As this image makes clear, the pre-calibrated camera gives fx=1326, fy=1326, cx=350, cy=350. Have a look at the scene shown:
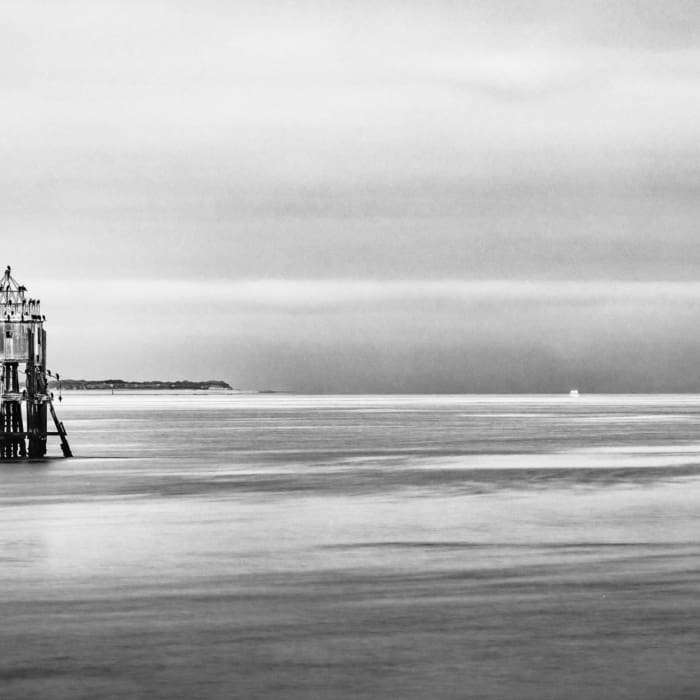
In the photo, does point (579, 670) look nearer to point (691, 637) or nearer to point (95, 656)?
point (691, 637)

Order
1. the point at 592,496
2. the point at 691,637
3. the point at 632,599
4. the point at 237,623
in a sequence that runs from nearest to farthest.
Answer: the point at 691,637
the point at 237,623
the point at 632,599
the point at 592,496

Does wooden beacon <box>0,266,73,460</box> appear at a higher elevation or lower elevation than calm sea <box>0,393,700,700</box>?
higher

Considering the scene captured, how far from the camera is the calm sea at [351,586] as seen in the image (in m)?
13.0

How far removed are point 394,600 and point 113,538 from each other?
9584 mm

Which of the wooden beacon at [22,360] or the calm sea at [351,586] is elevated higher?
the wooden beacon at [22,360]

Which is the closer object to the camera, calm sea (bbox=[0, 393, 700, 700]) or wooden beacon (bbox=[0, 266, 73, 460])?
calm sea (bbox=[0, 393, 700, 700])

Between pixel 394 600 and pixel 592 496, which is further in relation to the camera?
pixel 592 496

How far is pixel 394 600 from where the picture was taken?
17625 mm

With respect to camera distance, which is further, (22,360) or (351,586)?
(22,360)

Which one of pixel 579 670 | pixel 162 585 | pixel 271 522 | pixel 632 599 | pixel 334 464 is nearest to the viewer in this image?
pixel 579 670

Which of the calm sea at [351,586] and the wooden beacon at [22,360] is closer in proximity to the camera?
the calm sea at [351,586]

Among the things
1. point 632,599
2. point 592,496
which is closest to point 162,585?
point 632,599

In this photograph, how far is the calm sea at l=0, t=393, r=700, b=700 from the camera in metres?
13.0

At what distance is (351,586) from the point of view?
19.0m
